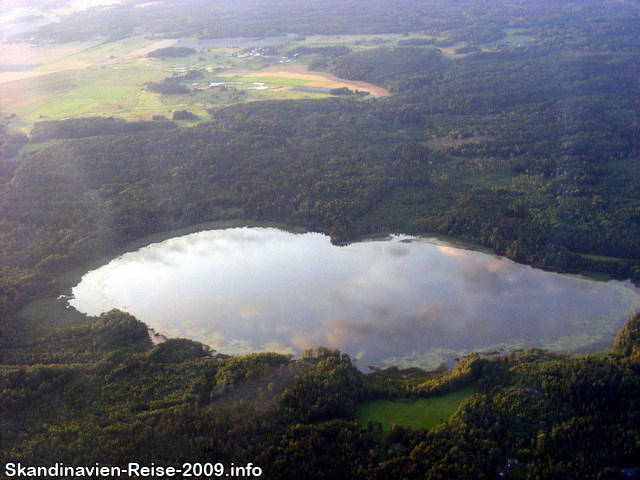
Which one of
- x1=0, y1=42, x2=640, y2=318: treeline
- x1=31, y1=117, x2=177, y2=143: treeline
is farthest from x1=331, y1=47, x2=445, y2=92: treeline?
x1=31, y1=117, x2=177, y2=143: treeline

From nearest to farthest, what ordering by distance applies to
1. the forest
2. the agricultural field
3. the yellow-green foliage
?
1. the forest
2. the yellow-green foliage
3. the agricultural field

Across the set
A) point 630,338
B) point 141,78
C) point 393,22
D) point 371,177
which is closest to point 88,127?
point 141,78

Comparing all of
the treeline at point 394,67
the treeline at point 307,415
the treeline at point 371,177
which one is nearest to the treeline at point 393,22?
the treeline at point 394,67

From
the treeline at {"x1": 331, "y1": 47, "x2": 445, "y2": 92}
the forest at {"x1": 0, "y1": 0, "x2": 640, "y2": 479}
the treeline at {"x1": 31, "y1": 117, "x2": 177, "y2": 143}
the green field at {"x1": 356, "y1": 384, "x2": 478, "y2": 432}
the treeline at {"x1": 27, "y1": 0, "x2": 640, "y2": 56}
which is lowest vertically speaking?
the green field at {"x1": 356, "y1": 384, "x2": 478, "y2": 432}

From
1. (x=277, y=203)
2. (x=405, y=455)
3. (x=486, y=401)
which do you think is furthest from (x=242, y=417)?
(x=277, y=203)

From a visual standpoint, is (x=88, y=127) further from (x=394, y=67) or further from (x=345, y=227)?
(x=394, y=67)

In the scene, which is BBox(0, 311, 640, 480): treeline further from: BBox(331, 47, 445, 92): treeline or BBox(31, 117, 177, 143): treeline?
BBox(331, 47, 445, 92): treeline

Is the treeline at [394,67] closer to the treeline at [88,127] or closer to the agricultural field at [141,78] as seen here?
the agricultural field at [141,78]
